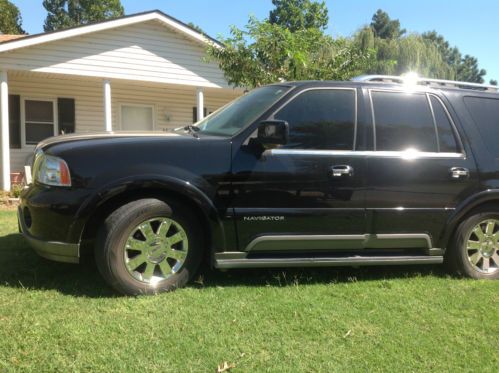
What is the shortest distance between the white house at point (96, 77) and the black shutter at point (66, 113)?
0.08 ft

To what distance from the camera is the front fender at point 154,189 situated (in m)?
3.58

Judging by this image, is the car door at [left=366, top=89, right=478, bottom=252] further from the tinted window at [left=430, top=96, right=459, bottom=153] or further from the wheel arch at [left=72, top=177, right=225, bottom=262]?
the wheel arch at [left=72, top=177, right=225, bottom=262]

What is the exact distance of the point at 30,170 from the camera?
4227 millimetres

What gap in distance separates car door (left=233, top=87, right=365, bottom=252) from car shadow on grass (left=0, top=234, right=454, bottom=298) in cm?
49

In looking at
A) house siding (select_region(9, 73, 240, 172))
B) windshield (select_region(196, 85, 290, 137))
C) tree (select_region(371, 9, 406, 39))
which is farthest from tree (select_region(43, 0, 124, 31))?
windshield (select_region(196, 85, 290, 137))

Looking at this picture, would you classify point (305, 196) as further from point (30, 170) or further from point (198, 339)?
point (30, 170)

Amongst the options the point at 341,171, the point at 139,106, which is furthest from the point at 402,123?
the point at 139,106

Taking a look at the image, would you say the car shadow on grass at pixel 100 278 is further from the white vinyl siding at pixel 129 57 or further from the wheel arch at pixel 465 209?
the white vinyl siding at pixel 129 57

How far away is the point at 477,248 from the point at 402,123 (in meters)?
1.49

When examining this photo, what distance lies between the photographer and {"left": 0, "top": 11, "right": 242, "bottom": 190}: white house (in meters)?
10.8

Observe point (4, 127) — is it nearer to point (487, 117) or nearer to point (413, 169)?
point (413, 169)

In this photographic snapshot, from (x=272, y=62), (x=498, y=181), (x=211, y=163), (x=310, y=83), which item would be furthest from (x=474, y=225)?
(x=272, y=62)

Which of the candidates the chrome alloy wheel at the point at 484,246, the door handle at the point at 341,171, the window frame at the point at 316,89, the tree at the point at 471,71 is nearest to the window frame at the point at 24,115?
the window frame at the point at 316,89

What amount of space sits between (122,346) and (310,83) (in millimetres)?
2680
